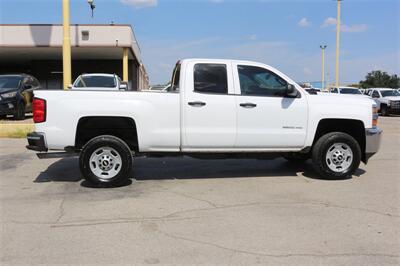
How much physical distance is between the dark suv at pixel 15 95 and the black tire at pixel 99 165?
10.3m

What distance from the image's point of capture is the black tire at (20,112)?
16.3 metres

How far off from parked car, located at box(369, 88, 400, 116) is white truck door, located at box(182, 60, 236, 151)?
964 inches

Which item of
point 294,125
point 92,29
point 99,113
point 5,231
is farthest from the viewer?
point 92,29

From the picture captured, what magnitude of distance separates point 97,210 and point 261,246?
229cm

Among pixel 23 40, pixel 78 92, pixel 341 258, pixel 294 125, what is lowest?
pixel 341 258

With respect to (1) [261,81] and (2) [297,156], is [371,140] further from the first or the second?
(1) [261,81]

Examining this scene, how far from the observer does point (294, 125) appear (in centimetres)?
761

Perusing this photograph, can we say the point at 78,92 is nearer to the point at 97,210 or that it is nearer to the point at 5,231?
the point at 97,210

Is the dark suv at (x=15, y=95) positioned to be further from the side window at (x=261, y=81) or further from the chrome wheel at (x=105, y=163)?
the side window at (x=261, y=81)

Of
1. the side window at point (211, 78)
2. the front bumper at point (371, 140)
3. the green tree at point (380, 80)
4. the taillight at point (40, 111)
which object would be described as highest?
the green tree at point (380, 80)

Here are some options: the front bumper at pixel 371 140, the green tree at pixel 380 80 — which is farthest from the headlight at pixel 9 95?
the green tree at pixel 380 80

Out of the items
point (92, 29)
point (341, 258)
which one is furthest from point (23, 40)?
point (341, 258)

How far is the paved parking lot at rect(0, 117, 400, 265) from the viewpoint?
443cm

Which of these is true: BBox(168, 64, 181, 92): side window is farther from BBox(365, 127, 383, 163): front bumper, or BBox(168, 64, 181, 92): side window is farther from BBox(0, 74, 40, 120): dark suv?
BBox(0, 74, 40, 120): dark suv
